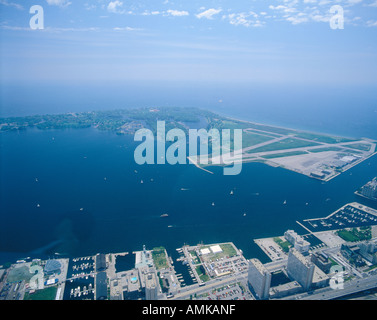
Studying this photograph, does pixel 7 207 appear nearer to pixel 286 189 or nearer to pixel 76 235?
pixel 76 235

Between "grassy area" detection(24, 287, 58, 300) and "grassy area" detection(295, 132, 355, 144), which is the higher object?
"grassy area" detection(295, 132, 355, 144)

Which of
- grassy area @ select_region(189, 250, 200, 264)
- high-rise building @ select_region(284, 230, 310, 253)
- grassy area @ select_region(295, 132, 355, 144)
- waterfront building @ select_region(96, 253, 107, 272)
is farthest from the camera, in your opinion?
grassy area @ select_region(295, 132, 355, 144)

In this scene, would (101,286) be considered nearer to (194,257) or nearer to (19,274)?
(19,274)

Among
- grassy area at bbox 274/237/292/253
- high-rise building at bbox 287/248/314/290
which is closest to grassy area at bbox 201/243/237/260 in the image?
grassy area at bbox 274/237/292/253

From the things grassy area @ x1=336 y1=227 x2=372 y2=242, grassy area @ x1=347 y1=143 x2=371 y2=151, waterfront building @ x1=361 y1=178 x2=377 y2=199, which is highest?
grassy area @ x1=347 y1=143 x2=371 y2=151

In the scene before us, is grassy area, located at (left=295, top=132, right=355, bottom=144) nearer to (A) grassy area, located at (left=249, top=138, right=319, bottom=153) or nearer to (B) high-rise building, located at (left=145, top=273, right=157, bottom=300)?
(A) grassy area, located at (left=249, top=138, right=319, bottom=153)

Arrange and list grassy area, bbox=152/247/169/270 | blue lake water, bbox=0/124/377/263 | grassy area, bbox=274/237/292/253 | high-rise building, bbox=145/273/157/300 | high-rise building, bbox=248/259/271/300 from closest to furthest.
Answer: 1. high-rise building, bbox=145/273/157/300
2. high-rise building, bbox=248/259/271/300
3. grassy area, bbox=152/247/169/270
4. grassy area, bbox=274/237/292/253
5. blue lake water, bbox=0/124/377/263

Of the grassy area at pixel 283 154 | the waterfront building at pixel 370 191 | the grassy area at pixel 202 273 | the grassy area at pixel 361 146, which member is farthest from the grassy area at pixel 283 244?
the grassy area at pixel 361 146

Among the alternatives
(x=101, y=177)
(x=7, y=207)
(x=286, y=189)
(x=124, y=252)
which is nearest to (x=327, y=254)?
(x=286, y=189)
